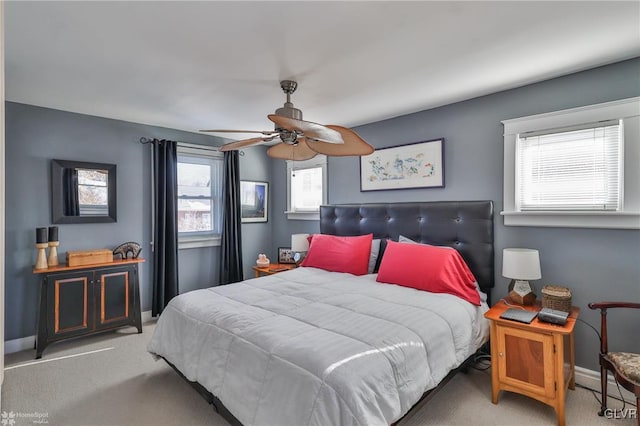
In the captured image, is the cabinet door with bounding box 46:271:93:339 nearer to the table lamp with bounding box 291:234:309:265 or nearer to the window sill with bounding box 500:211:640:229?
the table lamp with bounding box 291:234:309:265

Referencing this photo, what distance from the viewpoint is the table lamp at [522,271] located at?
2.54 metres

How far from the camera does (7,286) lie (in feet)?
10.6

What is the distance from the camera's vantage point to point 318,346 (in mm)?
1715

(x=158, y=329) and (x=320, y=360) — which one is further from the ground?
(x=320, y=360)

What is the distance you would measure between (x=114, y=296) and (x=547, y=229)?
4302 mm

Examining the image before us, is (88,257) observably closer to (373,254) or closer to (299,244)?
A: (299,244)

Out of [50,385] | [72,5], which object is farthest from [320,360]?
[50,385]

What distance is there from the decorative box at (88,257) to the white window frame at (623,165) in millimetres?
4049

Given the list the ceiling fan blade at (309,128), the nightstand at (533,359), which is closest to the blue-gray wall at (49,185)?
the ceiling fan blade at (309,128)

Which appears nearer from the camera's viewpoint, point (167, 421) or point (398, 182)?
point (167, 421)

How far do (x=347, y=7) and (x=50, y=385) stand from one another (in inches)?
138

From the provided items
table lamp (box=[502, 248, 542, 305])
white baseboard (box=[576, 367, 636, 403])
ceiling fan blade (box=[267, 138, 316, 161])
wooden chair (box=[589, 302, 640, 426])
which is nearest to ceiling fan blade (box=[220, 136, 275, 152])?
ceiling fan blade (box=[267, 138, 316, 161])

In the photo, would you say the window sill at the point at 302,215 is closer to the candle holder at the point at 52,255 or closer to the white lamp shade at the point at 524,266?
the white lamp shade at the point at 524,266

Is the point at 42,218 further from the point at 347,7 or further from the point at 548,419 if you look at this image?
the point at 548,419
